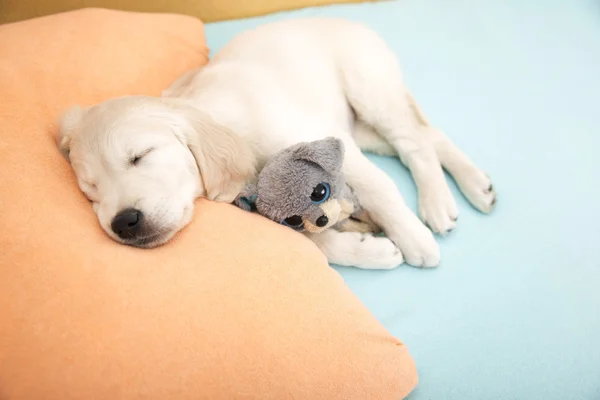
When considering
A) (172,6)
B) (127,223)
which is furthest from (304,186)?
(172,6)

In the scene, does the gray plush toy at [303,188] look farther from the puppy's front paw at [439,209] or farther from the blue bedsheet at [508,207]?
the puppy's front paw at [439,209]

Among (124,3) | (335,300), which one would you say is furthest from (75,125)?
(124,3)

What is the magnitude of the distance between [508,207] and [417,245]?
428 millimetres

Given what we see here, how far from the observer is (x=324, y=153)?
4.16 feet

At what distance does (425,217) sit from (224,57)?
105 cm

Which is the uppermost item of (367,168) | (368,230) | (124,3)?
(124,3)

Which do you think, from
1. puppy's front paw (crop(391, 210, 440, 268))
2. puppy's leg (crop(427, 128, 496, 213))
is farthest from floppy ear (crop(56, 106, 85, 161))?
puppy's leg (crop(427, 128, 496, 213))

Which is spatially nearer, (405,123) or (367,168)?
(367,168)

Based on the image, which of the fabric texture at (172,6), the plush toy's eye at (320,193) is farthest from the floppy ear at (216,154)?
the fabric texture at (172,6)

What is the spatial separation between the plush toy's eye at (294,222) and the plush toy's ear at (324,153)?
0.18m

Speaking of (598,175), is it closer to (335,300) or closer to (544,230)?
(544,230)

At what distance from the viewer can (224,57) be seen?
1.87 meters

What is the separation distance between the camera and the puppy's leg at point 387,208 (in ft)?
4.94

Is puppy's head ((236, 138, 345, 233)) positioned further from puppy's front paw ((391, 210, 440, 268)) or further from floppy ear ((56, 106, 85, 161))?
floppy ear ((56, 106, 85, 161))
